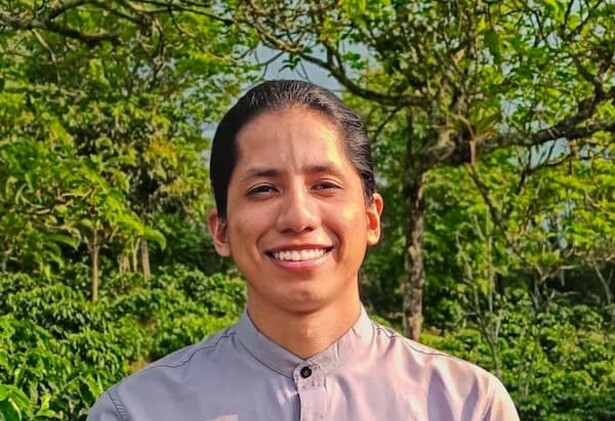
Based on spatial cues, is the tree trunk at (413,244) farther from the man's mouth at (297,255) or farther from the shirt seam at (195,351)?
the man's mouth at (297,255)

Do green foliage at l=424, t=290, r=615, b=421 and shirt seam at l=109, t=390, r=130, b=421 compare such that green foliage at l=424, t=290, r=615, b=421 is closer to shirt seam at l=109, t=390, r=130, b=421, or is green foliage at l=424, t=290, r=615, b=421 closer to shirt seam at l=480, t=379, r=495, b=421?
shirt seam at l=480, t=379, r=495, b=421

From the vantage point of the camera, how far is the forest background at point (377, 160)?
4.61m

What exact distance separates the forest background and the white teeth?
1.25 metres

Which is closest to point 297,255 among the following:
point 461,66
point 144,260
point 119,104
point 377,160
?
point 461,66

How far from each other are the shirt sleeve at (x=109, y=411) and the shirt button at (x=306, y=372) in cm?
24

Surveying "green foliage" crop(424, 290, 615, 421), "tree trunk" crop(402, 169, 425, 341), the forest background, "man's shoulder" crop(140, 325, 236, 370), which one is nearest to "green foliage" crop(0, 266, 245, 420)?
the forest background

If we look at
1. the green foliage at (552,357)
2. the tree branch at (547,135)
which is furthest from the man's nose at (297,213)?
the green foliage at (552,357)

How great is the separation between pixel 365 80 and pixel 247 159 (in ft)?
26.0

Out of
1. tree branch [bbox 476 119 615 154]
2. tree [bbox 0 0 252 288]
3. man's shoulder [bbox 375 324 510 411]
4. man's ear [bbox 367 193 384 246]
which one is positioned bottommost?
man's shoulder [bbox 375 324 510 411]

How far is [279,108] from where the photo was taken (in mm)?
1354

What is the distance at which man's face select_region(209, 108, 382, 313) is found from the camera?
1.29m

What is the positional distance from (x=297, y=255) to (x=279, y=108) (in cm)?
21

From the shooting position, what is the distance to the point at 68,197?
466cm

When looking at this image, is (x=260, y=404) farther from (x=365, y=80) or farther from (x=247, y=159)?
(x=365, y=80)
